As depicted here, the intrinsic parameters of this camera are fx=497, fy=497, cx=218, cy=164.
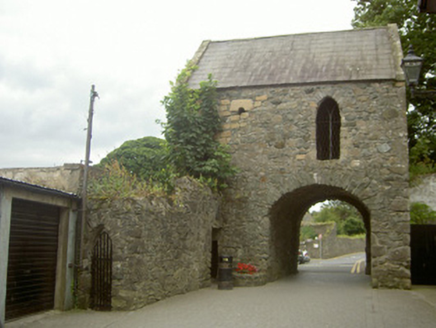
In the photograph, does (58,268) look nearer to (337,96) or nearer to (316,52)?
(337,96)

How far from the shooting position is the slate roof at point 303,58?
14.6 meters

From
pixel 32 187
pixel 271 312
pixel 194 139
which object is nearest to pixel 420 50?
pixel 194 139

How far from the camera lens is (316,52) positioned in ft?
52.9

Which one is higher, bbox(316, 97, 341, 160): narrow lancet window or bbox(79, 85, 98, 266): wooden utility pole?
bbox(316, 97, 341, 160): narrow lancet window

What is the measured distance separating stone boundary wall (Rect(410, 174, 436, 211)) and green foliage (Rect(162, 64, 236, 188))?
22.7 feet

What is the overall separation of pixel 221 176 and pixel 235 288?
320 cm

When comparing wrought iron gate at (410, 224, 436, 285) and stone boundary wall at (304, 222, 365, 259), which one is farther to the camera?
stone boundary wall at (304, 222, 365, 259)

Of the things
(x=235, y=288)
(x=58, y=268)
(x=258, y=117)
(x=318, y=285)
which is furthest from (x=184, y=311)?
(x=258, y=117)

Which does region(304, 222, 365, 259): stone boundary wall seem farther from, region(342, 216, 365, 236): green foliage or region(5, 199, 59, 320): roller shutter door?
region(5, 199, 59, 320): roller shutter door

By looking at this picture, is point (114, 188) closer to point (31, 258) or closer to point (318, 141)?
point (31, 258)

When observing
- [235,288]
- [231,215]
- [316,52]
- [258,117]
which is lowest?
[235,288]

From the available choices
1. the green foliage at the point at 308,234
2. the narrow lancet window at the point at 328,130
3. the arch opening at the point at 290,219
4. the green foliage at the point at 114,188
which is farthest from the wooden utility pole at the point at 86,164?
the green foliage at the point at 308,234

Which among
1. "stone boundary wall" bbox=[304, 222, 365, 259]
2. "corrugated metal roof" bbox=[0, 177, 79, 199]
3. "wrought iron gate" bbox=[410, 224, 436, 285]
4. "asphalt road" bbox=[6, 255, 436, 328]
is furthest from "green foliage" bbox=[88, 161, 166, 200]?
"stone boundary wall" bbox=[304, 222, 365, 259]

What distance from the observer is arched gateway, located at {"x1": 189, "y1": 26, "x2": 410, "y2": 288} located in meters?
13.4
